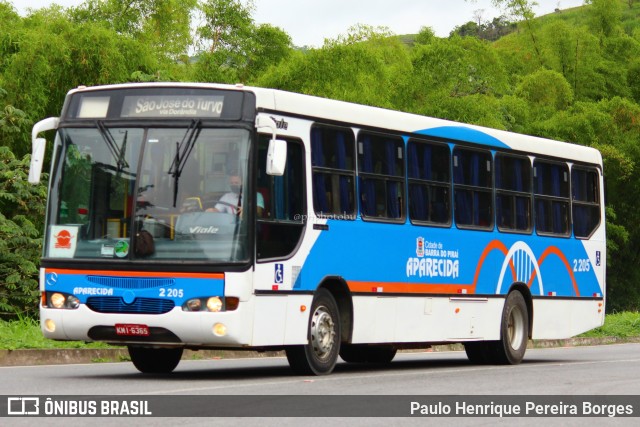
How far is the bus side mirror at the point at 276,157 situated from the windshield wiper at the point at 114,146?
5.30 feet

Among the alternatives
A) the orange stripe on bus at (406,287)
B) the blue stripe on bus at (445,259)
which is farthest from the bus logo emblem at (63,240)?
the orange stripe on bus at (406,287)

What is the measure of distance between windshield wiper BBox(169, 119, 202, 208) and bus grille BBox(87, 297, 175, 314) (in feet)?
3.36

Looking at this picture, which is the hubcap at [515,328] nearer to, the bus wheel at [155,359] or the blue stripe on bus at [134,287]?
the bus wheel at [155,359]

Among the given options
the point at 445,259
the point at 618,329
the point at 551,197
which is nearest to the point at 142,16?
the point at 618,329

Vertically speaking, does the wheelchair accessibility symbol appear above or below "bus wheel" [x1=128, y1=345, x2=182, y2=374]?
above

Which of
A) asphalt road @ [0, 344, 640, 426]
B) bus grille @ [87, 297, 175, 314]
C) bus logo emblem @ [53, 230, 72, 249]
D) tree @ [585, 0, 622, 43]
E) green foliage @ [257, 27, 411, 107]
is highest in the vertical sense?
tree @ [585, 0, 622, 43]

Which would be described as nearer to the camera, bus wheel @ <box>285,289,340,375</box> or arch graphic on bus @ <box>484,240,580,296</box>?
bus wheel @ <box>285,289,340,375</box>

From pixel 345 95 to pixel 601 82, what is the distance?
18.9 metres

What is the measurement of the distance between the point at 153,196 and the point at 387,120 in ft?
13.2

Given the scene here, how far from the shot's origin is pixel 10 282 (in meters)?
26.6

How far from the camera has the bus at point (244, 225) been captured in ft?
47.2

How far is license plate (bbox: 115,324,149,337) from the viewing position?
47.3 feet

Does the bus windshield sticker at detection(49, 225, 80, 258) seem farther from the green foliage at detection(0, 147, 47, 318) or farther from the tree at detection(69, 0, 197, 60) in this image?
the tree at detection(69, 0, 197, 60)

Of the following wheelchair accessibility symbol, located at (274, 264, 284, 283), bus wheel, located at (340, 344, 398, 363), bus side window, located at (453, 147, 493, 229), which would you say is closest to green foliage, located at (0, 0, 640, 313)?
bus wheel, located at (340, 344, 398, 363)
